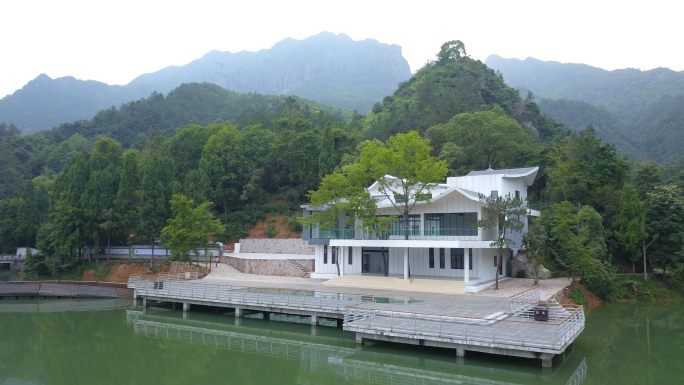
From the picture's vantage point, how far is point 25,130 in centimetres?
11481

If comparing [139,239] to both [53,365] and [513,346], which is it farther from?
[513,346]

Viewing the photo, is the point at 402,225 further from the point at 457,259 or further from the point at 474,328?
the point at 474,328

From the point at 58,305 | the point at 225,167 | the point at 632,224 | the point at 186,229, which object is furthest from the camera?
the point at 225,167

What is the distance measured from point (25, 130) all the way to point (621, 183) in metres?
125

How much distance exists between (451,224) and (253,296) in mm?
12559

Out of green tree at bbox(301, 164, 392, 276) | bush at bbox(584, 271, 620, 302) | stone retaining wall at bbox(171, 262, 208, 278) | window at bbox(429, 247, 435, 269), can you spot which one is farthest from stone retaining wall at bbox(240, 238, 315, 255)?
bush at bbox(584, 271, 620, 302)

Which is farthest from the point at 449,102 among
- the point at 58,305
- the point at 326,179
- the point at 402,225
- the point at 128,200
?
the point at 58,305

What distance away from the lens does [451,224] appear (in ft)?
94.1

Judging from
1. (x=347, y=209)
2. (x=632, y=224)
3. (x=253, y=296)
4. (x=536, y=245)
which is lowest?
(x=253, y=296)

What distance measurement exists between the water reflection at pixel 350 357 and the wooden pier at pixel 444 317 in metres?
0.57

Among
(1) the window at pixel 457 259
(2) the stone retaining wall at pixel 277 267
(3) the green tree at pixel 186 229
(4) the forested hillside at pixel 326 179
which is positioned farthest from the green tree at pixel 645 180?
(3) the green tree at pixel 186 229

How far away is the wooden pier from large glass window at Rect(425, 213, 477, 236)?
501 centimetres

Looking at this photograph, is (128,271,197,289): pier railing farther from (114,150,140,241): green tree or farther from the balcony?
the balcony

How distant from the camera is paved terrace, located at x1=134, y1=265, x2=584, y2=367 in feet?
47.8
